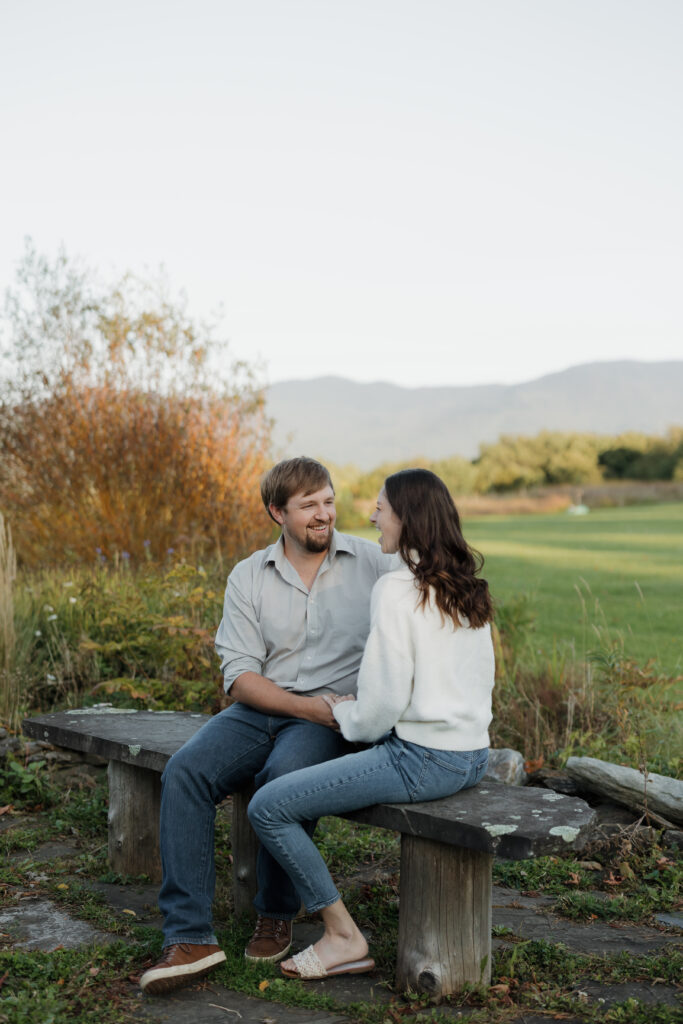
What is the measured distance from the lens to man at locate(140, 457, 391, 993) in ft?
10.4

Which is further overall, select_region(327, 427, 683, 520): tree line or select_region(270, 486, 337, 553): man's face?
select_region(327, 427, 683, 520): tree line

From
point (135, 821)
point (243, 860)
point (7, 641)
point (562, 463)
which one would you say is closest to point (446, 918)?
point (243, 860)

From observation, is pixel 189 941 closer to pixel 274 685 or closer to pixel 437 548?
pixel 274 685

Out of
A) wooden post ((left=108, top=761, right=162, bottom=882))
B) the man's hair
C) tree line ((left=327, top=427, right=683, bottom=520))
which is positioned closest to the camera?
the man's hair

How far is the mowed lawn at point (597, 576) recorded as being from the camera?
9.56m

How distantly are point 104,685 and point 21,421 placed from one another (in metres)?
5.53

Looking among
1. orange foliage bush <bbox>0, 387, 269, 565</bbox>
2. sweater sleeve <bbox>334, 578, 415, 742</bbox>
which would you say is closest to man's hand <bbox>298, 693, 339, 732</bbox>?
sweater sleeve <bbox>334, 578, 415, 742</bbox>

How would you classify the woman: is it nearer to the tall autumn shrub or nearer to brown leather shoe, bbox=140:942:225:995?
brown leather shoe, bbox=140:942:225:995

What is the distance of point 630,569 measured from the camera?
66.5 feet

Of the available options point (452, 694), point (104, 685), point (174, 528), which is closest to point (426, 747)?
point (452, 694)

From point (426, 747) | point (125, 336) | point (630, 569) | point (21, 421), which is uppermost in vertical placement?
point (125, 336)

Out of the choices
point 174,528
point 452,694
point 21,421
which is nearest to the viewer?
point 452,694

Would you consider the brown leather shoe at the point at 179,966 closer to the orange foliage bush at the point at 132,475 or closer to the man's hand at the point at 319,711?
the man's hand at the point at 319,711

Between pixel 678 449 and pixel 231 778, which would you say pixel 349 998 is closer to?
pixel 231 778
